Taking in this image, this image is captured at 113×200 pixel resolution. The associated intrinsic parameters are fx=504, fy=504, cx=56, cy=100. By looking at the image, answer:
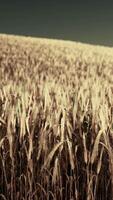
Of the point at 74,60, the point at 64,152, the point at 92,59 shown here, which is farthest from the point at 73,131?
the point at 92,59

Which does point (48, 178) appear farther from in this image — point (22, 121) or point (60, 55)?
point (60, 55)

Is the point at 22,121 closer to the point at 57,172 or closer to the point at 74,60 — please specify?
the point at 57,172

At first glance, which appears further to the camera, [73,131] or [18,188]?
[73,131]

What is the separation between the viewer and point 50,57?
14.0 metres

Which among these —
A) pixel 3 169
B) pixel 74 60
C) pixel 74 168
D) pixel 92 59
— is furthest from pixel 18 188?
pixel 92 59

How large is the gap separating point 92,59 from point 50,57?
50.3 inches

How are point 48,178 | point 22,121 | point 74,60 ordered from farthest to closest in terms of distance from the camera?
1. point 74,60
2. point 22,121
3. point 48,178

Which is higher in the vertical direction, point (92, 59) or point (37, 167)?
point (92, 59)

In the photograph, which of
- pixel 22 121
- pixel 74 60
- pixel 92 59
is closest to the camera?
pixel 22 121

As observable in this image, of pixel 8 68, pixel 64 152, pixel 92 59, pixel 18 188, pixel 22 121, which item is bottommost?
pixel 18 188

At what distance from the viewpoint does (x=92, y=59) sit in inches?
569

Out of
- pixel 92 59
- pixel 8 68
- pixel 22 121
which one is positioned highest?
pixel 92 59

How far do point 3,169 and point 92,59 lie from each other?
1241 centimetres

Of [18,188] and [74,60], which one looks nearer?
[18,188]
